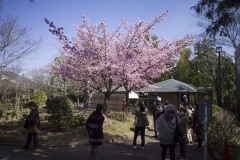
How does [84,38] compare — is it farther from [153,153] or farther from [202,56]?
[202,56]

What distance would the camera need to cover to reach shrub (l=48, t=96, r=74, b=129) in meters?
12.2

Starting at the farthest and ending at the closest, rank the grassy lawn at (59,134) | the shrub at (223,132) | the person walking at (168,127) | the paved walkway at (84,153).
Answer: the grassy lawn at (59,134)
the shrub at (223,132)
the paved walkway at (84,153)
the person walking at (168,127)

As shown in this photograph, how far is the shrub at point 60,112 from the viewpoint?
12.2 m

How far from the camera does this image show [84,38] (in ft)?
48.7

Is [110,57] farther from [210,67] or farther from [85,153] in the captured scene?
[210,67]

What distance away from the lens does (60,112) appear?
40.0 ft

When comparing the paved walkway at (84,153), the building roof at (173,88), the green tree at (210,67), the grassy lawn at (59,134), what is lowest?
the paved walkway at (84,153)

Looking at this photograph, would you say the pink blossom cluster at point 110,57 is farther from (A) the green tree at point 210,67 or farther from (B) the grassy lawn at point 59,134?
(A) the green tree at point 210,67

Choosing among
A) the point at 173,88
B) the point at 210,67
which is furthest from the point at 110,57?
the point at 210,67

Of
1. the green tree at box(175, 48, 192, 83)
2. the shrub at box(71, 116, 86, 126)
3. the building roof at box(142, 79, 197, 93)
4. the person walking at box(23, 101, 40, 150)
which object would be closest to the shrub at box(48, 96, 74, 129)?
the shrub at box(71, 116, 86, 126)

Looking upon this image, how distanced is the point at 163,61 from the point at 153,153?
288 inches

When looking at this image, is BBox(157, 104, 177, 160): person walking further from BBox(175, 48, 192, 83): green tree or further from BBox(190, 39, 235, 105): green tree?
BBox(175, 48, 192, 83): green tree

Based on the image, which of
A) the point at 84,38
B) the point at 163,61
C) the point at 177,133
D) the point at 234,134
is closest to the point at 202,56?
the point at 163,61

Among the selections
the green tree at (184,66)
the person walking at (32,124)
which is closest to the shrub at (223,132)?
the person walking at (32,124)
